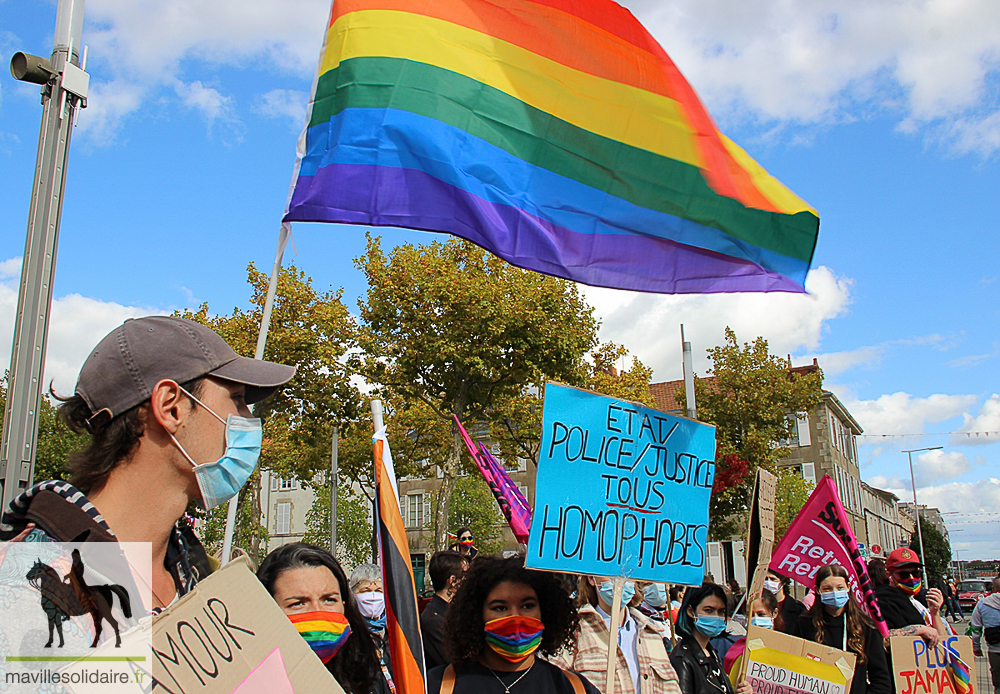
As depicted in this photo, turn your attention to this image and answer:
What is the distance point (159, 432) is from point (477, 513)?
49.1 metres

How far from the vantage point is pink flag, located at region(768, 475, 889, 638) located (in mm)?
6379

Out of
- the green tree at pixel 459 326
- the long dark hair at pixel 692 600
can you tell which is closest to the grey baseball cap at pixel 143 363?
the long dark hair at pixel 692 600

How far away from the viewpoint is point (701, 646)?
5.77 m

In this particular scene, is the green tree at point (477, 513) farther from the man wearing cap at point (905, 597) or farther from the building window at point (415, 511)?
the man wearing cap at point (905, 597)

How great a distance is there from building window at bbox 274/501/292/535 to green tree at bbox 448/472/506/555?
585 inches

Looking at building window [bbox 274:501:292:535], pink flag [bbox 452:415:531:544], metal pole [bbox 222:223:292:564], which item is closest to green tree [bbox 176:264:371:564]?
pink flag [bbox 452:415:531:544]

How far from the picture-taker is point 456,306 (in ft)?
78.5

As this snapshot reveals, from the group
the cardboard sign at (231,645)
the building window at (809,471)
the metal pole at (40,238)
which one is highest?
the building window at (809,471)

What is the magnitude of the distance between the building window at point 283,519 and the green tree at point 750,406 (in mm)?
37184

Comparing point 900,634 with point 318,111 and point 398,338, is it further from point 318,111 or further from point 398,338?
point 398,338

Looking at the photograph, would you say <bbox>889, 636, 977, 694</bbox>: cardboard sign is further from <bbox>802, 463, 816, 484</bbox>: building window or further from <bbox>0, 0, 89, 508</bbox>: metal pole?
<bbox>802, 463, 816, 484</bbox>: building window

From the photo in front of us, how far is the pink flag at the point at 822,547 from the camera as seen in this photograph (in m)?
6.38

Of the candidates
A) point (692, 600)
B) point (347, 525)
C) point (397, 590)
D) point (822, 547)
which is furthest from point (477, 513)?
point (397, 590)

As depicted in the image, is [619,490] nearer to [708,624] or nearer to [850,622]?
[708,624]
